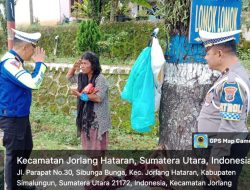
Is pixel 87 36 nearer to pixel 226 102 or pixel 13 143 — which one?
pixel 13 143

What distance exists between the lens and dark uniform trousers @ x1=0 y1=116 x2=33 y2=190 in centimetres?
316

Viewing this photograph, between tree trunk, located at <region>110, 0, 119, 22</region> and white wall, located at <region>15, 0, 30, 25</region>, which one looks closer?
tree trunk, located at <region>110, 0, 119, 22</region>

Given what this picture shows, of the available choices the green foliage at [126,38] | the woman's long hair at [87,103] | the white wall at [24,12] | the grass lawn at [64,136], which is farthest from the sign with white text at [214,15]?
the white wall at [24,12]

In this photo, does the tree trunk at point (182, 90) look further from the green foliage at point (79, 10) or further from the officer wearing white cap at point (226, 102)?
the green foliage at point (79, 10)

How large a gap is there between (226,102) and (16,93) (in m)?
1.84

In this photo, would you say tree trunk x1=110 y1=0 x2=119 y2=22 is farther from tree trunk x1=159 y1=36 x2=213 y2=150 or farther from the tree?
tree trunk x1=159 y1=36 x2=213 y2=150

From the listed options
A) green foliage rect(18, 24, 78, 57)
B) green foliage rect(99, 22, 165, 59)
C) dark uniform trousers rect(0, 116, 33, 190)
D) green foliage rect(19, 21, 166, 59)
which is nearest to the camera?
dark uniform trousers rect(0, 116, 33, 190)

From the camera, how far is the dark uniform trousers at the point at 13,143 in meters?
3.16

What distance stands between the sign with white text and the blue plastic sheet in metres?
0.50

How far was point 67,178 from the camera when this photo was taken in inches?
132

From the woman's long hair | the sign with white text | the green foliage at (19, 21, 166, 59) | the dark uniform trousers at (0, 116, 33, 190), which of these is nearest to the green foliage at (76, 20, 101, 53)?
the green foliage at (19, 21, 166, 59)

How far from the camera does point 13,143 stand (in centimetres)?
318

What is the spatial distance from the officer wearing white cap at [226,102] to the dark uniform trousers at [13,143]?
1642 millimetres

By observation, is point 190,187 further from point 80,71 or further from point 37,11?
point 37,11
